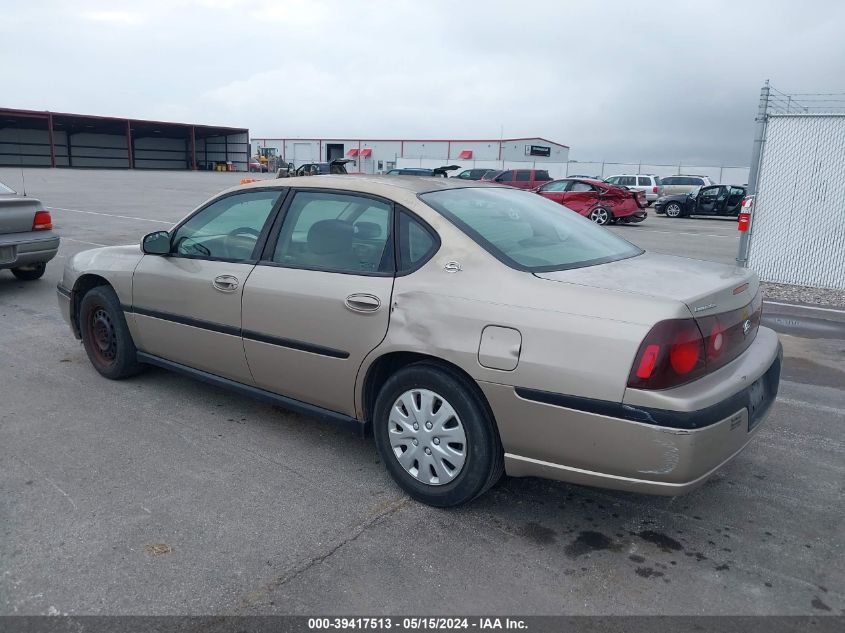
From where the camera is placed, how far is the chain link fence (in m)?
9.55

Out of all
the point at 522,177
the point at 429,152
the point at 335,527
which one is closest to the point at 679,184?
the point at 522,177

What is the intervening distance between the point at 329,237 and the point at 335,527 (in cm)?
152

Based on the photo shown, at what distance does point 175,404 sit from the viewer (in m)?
4.63

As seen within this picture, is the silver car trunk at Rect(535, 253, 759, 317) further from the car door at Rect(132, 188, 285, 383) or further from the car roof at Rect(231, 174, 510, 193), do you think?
the car door at Rect(132, 188, 285, 383)

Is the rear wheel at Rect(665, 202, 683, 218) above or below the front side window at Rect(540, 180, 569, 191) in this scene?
below

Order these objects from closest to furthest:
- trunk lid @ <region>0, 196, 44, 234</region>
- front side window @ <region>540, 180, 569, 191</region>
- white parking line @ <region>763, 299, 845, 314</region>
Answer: trunk lid @ <region>0, 196, 44, 234</region> → white parking line @ <region>763, 299, 845, 314</region> → front side window @ <region>540, 180, 569, 191</region>

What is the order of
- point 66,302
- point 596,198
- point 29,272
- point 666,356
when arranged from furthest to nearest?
1. point 596,198
2. point 29,272
3. point 66,302
4. point 666,356

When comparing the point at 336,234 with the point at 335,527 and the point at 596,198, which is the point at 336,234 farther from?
the point at 596,198

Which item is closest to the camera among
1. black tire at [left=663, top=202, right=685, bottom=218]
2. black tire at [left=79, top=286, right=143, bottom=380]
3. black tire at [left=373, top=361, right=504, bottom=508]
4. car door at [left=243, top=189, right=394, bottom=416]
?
black tire at [left=373, top=361, right=504, bottom=508]

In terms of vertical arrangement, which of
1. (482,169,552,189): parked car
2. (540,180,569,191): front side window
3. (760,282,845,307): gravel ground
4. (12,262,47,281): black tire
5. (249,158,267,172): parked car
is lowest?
(12,262,47,281): black tire

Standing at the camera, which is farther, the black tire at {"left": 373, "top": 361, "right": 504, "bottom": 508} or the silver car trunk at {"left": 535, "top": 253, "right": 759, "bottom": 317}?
Result: the black tire at {"left": 373, "top": 361, "right": 504, "bottom": 508}

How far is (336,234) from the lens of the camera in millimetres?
3721

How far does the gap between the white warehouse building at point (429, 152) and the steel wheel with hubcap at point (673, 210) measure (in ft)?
76.7

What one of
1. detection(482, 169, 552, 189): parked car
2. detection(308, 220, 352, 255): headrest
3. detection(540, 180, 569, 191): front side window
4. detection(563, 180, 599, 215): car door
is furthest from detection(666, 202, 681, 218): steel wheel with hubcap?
detection(308, 220, 352, 255): headrest
